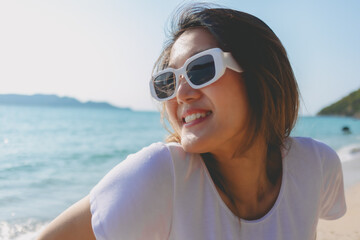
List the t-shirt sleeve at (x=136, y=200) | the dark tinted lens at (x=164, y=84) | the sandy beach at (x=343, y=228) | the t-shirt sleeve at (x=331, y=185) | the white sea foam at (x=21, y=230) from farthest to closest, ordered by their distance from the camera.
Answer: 1. the white sea foam at (x=21, y=230)
2. the sandy beach at (x=343, y=228)
3. the t-shirt sleeve at (x=331, y=185)
4. the dark tinted lens at (x=164, y=84)
5. the t-shirt sleeve at (x=136, y=200)

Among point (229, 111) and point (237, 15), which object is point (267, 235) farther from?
point (237, 15)

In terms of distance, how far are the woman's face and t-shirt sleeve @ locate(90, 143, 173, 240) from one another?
0.22 m

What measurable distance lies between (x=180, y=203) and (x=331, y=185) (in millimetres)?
1031

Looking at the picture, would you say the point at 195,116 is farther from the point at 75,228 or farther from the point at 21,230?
the point at 21,230

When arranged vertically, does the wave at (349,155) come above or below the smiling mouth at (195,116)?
below

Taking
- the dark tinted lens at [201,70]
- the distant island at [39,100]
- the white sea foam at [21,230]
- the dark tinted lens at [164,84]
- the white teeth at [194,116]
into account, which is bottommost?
the distant island at [39,100]

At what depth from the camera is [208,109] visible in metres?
1.48

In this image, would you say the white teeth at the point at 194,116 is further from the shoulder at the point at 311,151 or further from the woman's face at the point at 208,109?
the shoulder at the point at 311,151

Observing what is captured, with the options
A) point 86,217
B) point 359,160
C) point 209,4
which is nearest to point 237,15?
point 209,4

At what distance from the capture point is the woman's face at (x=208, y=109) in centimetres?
144

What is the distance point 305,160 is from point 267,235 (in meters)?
0.53

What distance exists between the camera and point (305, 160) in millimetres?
1726

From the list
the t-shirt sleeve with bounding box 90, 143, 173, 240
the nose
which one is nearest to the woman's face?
the nose

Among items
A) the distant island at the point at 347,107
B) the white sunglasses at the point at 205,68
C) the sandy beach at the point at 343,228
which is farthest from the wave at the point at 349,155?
the distant island at the point at 347,107
